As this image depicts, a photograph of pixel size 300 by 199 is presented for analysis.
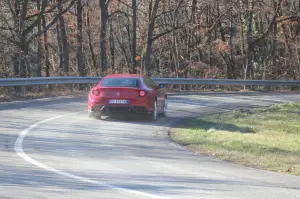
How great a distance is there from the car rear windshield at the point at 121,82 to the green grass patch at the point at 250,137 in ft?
6.07

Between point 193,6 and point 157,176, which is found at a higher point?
point 193,6

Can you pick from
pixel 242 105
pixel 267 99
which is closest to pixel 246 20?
pixel 267 99

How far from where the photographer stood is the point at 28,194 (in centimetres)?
705

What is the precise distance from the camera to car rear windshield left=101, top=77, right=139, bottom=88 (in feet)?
53.6

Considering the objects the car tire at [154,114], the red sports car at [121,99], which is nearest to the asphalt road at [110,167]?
the red sports car at [121,99]

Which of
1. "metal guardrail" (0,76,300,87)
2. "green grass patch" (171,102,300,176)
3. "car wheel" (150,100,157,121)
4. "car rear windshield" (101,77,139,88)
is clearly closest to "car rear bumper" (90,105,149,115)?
"car wheel" (150,100,157,121)

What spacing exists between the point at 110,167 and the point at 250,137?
6.11 m

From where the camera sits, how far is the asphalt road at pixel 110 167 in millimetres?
7391

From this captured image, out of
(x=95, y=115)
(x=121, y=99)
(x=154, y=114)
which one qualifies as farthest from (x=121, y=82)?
(x=154, y=114)

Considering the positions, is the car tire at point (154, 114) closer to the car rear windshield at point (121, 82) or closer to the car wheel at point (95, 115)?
the car rear windshield at point (121, 82)

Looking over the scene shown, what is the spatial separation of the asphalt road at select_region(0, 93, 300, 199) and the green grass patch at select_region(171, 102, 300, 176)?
56 centimetres

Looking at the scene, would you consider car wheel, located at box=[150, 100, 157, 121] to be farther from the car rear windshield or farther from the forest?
the forest

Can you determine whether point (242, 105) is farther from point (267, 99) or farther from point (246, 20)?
point (246, 20)

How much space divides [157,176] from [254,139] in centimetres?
594
